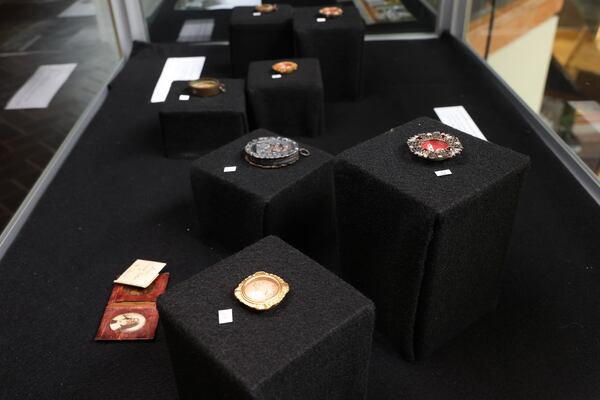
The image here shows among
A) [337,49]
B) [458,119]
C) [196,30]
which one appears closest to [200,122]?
[337,49]

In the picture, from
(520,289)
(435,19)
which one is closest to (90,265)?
(520,289)

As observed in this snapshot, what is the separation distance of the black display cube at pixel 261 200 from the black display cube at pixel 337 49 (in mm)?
1192

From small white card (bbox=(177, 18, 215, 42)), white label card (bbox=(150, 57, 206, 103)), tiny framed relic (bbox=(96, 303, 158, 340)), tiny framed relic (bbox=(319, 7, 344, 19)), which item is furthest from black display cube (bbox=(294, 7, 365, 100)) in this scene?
tiny framed relic (bbox=(96, 303, 158, 340))

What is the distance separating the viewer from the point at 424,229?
1.36 meters

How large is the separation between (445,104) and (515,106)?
364mm

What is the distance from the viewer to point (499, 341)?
5.54 feet

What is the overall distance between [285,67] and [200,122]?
54 centimetres

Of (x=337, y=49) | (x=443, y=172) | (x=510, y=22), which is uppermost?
→ (x=443, y=172)

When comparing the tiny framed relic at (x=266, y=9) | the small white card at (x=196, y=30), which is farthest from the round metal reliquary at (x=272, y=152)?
the small white card at (x=196, y=30)

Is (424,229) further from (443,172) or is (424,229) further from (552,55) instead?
(552,55)

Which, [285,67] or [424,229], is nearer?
[424,229]

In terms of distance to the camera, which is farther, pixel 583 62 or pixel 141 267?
pixel 583 62

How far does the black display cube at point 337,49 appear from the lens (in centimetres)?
308

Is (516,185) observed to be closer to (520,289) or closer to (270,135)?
(520,289)
